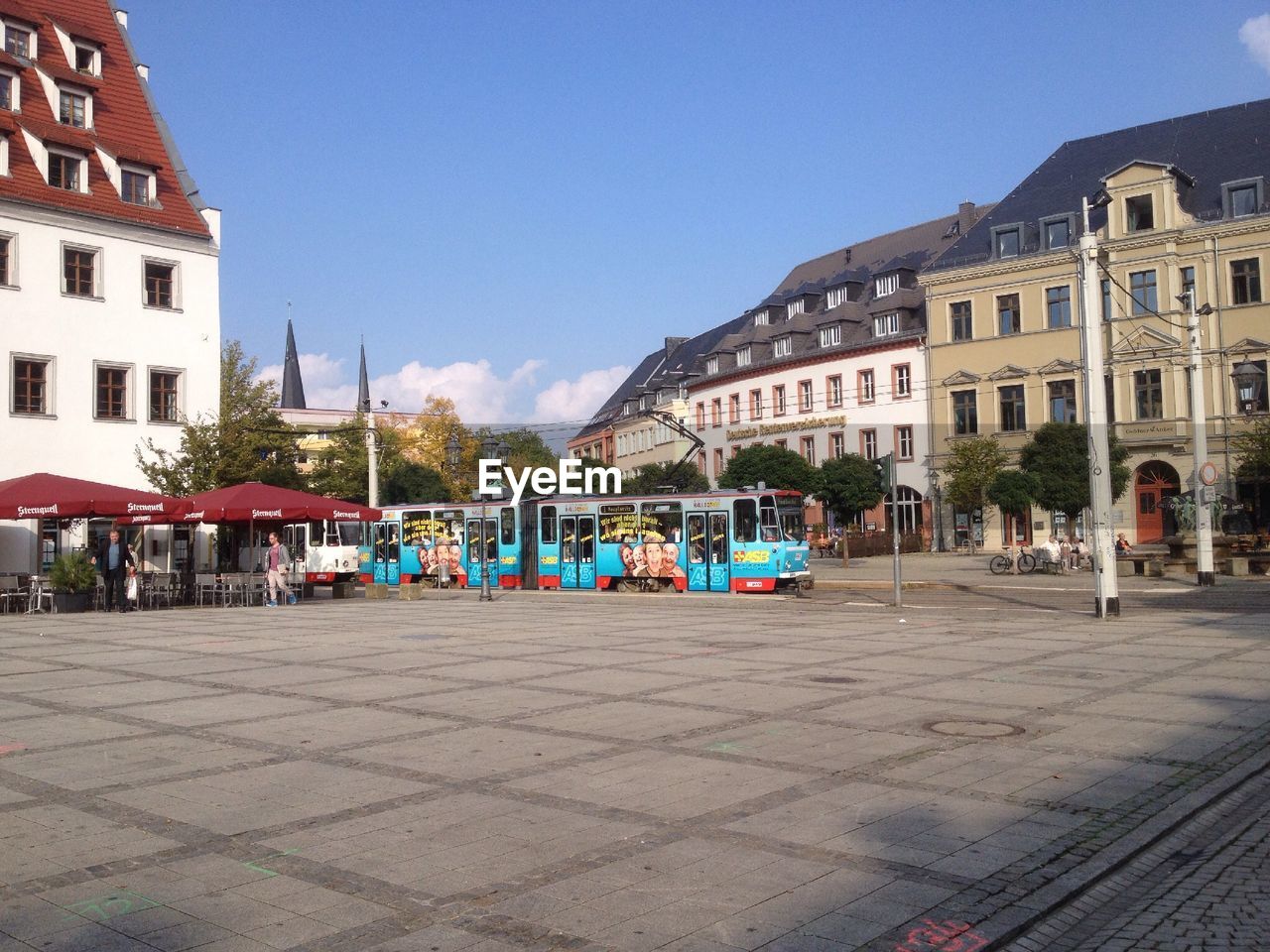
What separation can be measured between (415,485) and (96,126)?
29.6 meters

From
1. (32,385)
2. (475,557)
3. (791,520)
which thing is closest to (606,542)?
(791,520)

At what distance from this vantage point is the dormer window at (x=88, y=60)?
39125mm

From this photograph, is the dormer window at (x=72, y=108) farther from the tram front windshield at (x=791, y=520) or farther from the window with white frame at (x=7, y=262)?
the tram front windshield at (x=791, y=520)

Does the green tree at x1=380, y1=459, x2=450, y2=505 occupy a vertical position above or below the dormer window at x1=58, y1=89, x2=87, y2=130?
below

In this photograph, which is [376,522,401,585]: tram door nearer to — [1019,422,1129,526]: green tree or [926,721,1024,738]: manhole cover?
[1019,422,1129,526]: green tree

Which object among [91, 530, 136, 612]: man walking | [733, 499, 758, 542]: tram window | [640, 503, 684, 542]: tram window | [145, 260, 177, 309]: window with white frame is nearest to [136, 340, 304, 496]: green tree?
[145, 260, 177, 309]: window with white frame

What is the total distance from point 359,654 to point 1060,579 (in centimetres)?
2455

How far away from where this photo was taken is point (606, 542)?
34.8 m

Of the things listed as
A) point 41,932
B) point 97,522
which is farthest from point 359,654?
point 97,522

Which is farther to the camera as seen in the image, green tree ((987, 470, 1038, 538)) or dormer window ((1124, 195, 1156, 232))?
dormer window ((1124, 195, 1156, 232))

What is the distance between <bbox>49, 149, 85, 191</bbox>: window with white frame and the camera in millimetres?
35812

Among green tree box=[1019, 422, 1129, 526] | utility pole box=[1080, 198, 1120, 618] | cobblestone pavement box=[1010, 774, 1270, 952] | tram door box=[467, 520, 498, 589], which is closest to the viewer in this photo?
cobblestone pavement box=[1010, 774, 1270, 952]

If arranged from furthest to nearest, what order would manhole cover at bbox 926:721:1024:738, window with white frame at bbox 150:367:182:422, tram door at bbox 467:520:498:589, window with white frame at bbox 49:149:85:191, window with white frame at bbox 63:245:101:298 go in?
tram door at bbox 467:520:498:589
window with white frame at bbox 150:367:182:422
window with white frame at bbox 49:149:85:191
window with white frame at bbox 63:245:101:298
manhole cover at bbox 926:721:1024:738

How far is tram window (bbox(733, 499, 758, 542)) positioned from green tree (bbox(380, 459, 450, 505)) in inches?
1372
